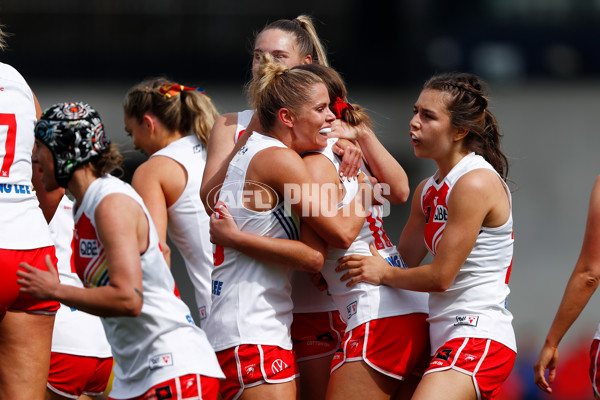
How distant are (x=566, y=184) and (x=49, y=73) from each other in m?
7.28

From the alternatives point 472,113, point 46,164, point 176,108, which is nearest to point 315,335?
point 472,113

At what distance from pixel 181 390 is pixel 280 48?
190 cm

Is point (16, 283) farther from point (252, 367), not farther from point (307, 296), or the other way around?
point (307, 296)

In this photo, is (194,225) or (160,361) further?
(194,225)

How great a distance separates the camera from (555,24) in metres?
12.0

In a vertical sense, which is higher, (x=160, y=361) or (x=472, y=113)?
(x=472, y=113)

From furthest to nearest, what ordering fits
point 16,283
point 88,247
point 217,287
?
point 217,287 → point 16,283 → point 88,247

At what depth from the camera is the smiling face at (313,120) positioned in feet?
11.4

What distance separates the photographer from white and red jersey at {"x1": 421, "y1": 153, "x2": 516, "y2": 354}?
11.2 ft

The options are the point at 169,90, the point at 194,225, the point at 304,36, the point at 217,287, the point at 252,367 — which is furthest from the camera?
the point at 169,90

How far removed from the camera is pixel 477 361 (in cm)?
334

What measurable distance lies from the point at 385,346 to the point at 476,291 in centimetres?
44

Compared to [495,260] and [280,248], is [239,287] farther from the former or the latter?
[495,260]

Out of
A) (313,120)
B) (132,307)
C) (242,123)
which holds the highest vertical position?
(313,120)
